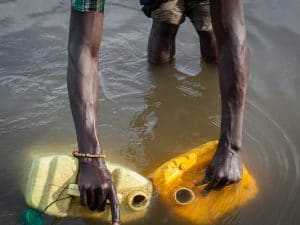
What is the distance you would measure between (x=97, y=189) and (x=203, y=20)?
198 centimetres

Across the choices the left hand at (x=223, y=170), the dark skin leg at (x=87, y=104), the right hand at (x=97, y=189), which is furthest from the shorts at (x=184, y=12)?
the right hand at (x=97, y=189)

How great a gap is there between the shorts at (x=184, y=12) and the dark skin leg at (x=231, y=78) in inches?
45.2

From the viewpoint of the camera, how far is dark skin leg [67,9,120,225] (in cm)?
228

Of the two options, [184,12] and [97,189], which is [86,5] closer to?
[97,189]

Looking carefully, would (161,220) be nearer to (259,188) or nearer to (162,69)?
(259,188)

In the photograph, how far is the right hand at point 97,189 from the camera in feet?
7.41

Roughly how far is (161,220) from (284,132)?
1186mm

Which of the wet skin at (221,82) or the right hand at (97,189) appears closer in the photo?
the right hand at (97,189)

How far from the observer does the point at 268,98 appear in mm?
3807

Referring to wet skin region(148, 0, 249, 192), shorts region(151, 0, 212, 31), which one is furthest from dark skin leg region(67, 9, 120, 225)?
shorts region(151, 0, 212, 31)

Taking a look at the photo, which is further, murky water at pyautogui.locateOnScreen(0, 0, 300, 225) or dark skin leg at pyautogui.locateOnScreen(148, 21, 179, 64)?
dark skin leg at pyautogui.locateOnScreen(148, 21, 179, 64)

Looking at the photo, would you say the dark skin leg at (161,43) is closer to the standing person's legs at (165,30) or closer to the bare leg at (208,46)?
the standing person's legs at (165,30)

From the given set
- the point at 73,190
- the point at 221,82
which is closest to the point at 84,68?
the point at 73,190

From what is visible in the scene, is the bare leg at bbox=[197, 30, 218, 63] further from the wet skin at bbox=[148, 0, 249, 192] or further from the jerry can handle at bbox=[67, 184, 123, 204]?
the jerry can handle at bbox=[67, 184, 123, 204]
